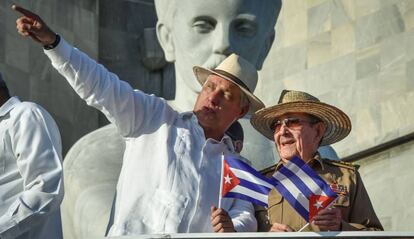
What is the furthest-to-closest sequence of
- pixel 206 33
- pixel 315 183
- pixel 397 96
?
1. pixel 397 96
2. pixel 206 33
3. pixel 315 183

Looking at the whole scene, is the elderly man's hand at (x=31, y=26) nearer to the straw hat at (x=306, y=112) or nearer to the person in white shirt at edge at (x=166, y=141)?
the person in white shirt at edge at (x=166, y=141)

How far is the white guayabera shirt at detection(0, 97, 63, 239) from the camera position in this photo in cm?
1391

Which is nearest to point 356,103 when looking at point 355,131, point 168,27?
point 355,131

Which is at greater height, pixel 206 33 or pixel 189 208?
pixel 206 33

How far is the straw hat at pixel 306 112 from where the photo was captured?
14172 millimetres

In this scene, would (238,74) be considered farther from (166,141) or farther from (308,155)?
(308,155)

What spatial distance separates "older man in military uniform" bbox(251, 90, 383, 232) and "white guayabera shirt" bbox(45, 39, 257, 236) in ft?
0.73

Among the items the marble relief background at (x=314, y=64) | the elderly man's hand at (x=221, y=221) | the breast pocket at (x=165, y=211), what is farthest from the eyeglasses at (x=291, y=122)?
the marble relief background at (x=314, y=64)

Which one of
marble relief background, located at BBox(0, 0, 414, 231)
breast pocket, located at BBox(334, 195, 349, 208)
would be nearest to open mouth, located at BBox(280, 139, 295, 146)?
breast pocket, located at BBox(334, 195, 349, 208)

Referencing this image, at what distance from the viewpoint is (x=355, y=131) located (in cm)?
2202

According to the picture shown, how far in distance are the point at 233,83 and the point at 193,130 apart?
0.40 metres

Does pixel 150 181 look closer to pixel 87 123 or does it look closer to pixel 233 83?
pixel 233 83

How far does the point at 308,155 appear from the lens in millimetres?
14125

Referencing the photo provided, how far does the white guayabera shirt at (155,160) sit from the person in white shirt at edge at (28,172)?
0.39m
